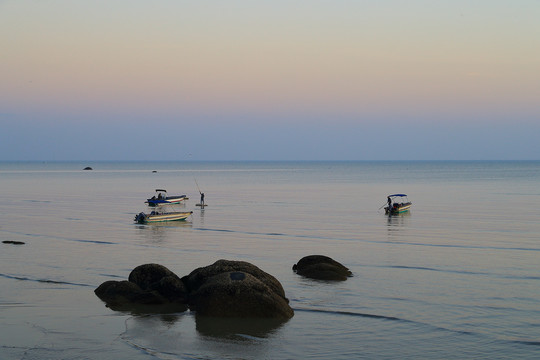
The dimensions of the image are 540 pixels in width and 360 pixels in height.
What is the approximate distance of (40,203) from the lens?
236ft

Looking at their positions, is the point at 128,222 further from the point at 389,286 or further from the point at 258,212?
the point at 389,286

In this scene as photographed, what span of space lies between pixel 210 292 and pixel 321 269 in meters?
7.52

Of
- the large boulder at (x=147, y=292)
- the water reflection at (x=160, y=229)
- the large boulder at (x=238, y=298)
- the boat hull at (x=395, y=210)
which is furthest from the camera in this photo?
the boat hull at (x=395, y=210)

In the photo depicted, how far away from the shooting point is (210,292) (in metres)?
19.4

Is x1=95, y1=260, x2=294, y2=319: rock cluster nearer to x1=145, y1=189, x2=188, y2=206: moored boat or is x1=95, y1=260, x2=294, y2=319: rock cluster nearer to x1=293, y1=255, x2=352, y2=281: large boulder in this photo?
x1=293, y1=255, x2=352, y2=281: large boulder

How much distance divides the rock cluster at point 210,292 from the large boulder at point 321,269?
4910 mm

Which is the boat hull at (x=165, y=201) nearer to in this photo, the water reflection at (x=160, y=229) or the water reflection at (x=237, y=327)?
the water reflection at (x=160, y=229)

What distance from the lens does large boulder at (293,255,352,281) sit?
2559 cm

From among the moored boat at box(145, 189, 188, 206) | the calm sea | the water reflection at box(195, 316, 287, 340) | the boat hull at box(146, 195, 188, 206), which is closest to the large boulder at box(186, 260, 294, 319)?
the water reflection at box(195, 316, 287, 340)

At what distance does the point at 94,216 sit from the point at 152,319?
38.3 m

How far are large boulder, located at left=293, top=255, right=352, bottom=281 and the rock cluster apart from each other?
4.91 metres

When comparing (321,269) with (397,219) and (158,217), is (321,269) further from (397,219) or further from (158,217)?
(397,219)

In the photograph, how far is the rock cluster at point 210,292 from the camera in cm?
1891

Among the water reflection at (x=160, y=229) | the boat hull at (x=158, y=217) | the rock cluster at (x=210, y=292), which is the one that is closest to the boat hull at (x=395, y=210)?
the boat hull at (x=158, y=217)
